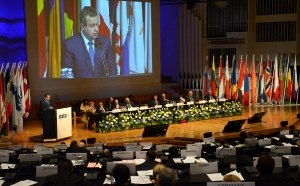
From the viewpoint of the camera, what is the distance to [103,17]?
2116cm

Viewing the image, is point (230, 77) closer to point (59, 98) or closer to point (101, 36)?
point (101, 36)

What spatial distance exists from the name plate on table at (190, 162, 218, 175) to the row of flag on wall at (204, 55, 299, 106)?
14047mm

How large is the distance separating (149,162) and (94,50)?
1275cm

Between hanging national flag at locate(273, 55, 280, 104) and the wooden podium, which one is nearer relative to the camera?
the wooden podium

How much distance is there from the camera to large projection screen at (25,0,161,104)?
19.6 metres

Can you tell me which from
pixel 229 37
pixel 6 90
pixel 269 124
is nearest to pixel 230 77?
pixel 229 37

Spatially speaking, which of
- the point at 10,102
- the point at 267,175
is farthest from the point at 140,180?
the point at 10,102

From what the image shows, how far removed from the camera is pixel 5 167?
28.5ft

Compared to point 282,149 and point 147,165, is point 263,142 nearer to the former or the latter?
point 282,149

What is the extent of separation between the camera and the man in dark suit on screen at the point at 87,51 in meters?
20.3

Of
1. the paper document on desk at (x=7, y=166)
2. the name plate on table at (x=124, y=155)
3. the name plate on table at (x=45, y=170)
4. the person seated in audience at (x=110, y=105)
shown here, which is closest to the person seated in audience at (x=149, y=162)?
the name plate on table at (x=124, y=155)

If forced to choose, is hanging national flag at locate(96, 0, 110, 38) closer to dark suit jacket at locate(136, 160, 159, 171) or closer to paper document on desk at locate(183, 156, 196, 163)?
paper document on desk at locate(183, 156, 196, 163)

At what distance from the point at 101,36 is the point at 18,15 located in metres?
3.62

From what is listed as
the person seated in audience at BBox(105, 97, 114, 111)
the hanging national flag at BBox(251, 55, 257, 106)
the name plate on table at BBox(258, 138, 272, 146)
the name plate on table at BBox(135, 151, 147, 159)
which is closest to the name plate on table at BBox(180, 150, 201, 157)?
the name plate on table at BBox(135, 151, 147, 159)
